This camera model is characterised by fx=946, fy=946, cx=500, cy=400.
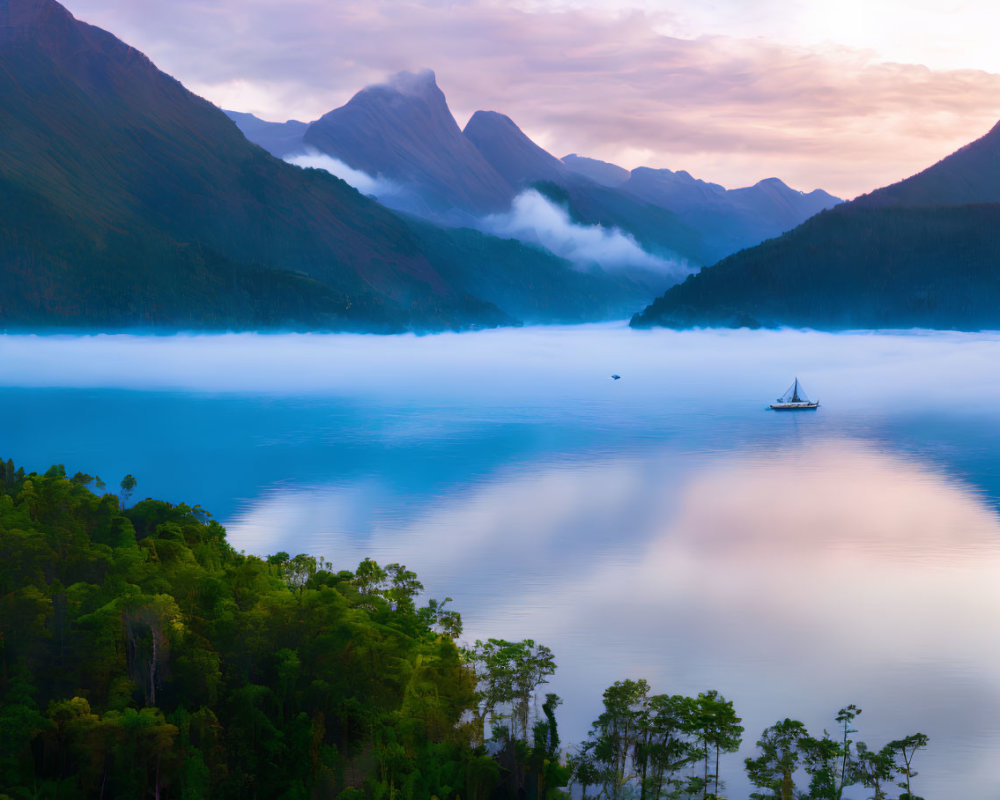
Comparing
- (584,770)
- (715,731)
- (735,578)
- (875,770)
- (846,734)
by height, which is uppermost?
(735,578)

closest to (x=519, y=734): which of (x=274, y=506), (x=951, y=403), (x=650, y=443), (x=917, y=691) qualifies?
(x=917, y=691)

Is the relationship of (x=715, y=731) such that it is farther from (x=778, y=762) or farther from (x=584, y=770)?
(x=584, y=770)

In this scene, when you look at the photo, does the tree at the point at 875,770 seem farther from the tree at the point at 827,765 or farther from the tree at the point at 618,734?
the tree at the point at 618,734

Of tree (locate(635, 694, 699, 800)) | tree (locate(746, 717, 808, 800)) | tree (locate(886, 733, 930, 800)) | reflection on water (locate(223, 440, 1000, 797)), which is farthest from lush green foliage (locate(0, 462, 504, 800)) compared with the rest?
tree (locate(886, 733, 930, 800))

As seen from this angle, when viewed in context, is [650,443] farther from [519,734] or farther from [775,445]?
[519,734]

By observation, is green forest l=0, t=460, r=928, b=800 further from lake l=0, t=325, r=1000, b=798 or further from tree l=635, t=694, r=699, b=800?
lake l=0, t=325, r=1000, b=798

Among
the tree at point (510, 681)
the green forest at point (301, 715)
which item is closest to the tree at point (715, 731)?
the green forest at point (301, 715)

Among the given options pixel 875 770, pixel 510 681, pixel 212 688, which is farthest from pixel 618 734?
pixel 212 688
